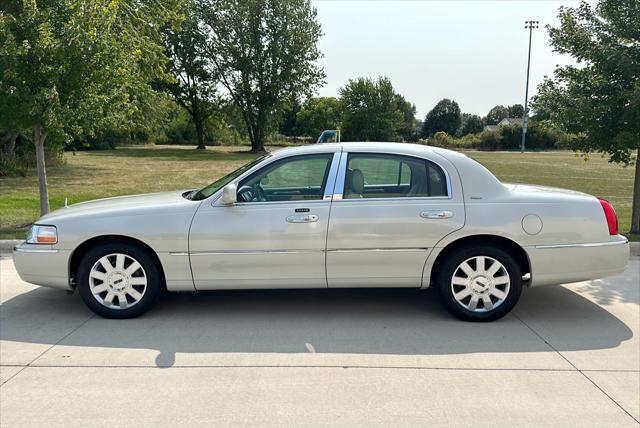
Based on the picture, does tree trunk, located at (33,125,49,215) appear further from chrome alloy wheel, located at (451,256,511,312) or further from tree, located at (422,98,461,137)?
tree, located at (422,98,461,137)

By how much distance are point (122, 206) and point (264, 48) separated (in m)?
45.5

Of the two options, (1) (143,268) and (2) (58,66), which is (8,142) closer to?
(2) (58,66)

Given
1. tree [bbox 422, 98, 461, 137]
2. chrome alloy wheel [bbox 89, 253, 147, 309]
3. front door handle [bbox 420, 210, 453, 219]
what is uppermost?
tree [bbox 422, 98, 461, 137]

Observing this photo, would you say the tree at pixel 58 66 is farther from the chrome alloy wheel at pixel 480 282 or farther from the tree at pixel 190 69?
the tree at pixel 190 69

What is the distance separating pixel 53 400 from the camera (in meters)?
3.62

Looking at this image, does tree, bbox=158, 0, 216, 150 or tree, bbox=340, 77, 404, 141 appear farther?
tree, bbox=340, 77, 404, 141

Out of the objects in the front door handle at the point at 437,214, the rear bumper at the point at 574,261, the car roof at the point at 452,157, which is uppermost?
the car roof at the point at 452,157

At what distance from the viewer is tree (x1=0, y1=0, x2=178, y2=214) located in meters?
8.55

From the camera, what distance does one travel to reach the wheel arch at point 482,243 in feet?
16.8

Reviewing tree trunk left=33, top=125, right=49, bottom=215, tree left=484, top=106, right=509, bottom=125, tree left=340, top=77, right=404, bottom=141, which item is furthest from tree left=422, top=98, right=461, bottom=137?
tree trunk left=33, top=125, right=49, bottom=215

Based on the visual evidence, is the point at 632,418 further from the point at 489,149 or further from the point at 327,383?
the point at 489,149

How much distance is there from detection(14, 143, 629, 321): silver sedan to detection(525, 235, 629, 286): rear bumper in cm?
1

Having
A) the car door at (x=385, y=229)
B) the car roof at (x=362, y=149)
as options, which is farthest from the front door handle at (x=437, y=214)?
the car roof at (x=362, y=149)

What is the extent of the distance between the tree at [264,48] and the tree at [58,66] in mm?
39338
